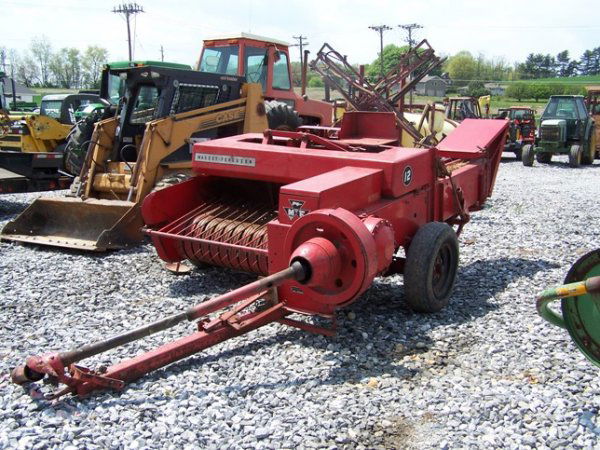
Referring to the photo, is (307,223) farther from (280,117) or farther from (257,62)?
(257,62)

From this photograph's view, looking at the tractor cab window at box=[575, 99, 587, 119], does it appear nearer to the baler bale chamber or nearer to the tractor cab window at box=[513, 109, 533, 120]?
the tractor cab window at box=[513, 109, 533, 120]

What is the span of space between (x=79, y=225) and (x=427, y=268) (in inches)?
160

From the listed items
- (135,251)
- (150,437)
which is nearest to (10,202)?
(135,251)

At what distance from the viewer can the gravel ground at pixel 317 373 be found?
3.12 m

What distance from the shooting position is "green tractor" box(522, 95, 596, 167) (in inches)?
673

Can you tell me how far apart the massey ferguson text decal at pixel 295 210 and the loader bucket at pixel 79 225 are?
2.86 metres

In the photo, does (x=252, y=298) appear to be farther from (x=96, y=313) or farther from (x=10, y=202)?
(x=10, y=202)

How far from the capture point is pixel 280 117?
356 inches

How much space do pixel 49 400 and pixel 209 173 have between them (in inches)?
102

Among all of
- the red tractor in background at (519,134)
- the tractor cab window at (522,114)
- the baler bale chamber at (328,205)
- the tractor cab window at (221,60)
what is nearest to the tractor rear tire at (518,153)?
the red tractor in background at (519,134)

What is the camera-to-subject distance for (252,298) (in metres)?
4.05

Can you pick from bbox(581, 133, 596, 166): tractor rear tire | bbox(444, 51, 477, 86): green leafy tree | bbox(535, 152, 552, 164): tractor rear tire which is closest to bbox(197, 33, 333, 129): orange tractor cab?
bbox(535, 152, 552, 164): tractor rear tire

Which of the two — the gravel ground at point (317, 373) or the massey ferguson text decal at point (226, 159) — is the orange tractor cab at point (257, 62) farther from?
the gravel ground at point (317, 373)

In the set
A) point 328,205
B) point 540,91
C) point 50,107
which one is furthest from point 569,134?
point 540,91
